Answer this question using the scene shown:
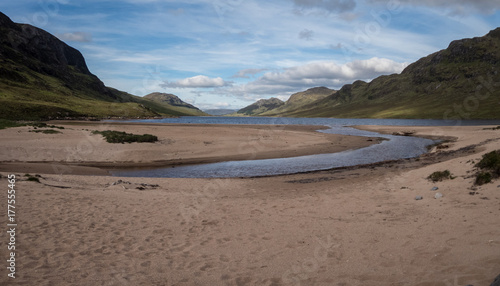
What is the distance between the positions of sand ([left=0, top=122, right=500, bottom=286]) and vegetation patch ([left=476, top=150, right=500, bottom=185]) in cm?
57

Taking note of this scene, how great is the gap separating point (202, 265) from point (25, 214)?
7226mm

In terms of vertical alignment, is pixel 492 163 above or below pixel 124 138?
below

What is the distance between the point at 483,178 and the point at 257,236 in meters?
10.9

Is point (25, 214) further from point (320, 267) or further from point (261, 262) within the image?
point (320, 267)

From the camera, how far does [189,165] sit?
2773cm

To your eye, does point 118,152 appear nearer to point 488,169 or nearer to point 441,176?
point 441,176

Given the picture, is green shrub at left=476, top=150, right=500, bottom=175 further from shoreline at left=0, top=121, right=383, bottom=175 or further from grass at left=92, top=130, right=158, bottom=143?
grass at left=92, top=130, right=158, bottom=143

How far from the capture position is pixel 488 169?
13867 mm

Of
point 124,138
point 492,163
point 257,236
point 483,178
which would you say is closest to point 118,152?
point 124,138

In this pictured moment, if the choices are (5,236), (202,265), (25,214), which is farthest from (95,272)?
(25,214)

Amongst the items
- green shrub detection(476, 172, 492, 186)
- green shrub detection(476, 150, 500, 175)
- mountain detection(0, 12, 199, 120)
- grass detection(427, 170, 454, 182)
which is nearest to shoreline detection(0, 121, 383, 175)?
grass detection(427, 170, 454, 182)

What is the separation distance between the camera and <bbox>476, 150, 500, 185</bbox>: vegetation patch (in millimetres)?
12869

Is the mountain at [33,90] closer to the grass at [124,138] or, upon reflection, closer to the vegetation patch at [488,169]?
the grass at [124,138]

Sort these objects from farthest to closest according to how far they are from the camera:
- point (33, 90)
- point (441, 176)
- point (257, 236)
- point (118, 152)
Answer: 1. point (33, 90)
2. point (118, 152)
3. point (441, 176)
4. point (257, 236)
